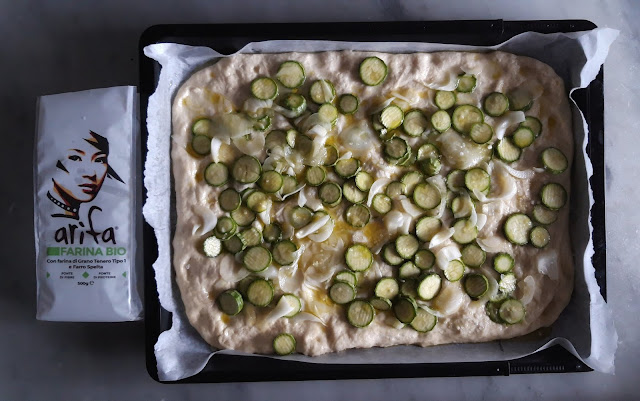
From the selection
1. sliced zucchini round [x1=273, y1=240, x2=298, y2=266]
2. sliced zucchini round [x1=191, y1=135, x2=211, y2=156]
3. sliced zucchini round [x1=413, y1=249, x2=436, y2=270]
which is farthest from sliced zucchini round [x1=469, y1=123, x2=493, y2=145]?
sliced zucchini round [x1=191, y1=135, x2=211, y2=156]

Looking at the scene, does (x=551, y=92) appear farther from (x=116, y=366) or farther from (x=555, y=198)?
(x=116, y=366)

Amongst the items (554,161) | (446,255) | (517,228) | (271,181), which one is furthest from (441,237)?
(271,181)

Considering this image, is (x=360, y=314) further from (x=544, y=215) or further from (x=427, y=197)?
(x=544, y=215)

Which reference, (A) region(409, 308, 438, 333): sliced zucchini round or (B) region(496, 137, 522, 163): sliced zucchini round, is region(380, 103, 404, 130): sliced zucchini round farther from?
(A) region(409, 308, 438, 333): sliced zucchini round

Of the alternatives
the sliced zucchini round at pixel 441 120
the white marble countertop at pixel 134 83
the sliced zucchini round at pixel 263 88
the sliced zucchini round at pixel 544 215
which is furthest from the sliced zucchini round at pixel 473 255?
the sliced zucchini round at pixel 263 88

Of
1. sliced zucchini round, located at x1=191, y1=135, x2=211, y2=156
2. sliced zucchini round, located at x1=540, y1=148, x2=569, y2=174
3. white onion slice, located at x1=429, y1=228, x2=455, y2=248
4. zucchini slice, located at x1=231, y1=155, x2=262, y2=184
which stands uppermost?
sliced zucchini round, located at x1=540, y1=148, x2=569, y2=174

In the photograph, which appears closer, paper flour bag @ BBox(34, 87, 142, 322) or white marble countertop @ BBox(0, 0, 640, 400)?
paper flour bag @ BBox(34, 87, 142, 322)

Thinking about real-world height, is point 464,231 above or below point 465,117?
below
